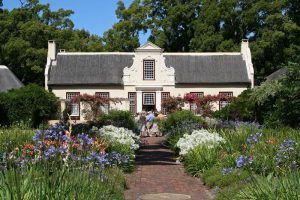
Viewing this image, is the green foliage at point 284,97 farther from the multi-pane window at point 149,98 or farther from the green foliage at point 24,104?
the multi-pane window at point 149,98

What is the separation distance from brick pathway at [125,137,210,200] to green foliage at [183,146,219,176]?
0.86 ft

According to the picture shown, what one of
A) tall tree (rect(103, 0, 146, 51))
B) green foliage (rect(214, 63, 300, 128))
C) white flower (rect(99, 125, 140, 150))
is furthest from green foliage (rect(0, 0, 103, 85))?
white flower (rect(99, 125, 140, 150))

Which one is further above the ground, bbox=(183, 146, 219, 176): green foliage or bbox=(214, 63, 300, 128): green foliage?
bbox=(214, 63, 300, 128): green foliage

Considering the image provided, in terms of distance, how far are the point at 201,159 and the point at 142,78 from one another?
33056 mm

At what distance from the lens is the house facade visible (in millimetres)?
46281

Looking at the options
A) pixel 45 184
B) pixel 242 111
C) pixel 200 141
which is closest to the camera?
pixel 45 184

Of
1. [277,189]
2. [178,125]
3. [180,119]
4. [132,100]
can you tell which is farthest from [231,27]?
[277,189]

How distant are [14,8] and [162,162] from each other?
3710 cm

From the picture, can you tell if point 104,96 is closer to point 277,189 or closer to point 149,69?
point 149,69

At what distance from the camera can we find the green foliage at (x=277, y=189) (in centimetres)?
671

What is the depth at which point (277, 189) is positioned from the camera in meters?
7.03

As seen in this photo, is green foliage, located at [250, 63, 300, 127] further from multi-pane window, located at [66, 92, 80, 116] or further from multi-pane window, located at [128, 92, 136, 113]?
multi-pane window, located at [66, 92, 80, 116]

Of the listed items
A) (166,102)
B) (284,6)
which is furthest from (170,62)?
(284,6)

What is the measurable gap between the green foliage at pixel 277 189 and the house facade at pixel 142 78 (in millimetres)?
38022
